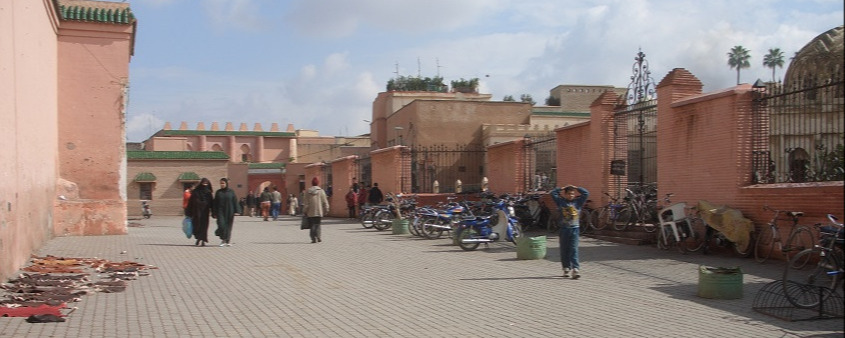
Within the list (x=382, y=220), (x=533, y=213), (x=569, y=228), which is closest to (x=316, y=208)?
(x=382, y=220)

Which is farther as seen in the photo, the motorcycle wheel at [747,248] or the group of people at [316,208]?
the motorcycle wheel at [747,248]

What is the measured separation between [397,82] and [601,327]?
66.3m

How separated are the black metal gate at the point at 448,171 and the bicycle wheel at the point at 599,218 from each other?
36.9ft

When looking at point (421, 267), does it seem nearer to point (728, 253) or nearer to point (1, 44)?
point (728, 253)

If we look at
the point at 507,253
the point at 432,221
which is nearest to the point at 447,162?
the point at 432,221

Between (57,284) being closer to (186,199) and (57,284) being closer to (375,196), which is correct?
(186,199)

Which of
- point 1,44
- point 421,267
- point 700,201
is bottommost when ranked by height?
point 421,267

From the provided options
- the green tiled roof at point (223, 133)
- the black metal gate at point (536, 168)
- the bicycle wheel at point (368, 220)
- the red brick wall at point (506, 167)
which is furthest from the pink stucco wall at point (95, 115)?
the green tiled roof at point (223, 133)

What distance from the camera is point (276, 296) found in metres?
9.84

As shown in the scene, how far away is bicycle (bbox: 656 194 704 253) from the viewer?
1362cm

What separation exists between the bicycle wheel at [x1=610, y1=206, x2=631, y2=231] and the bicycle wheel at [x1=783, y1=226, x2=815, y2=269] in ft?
16.3

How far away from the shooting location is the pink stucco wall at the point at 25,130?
1053cm

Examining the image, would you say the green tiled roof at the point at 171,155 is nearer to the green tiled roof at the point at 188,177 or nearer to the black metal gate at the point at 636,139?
the green tiled roof at the point at 188,177

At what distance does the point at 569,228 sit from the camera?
11344 mm
